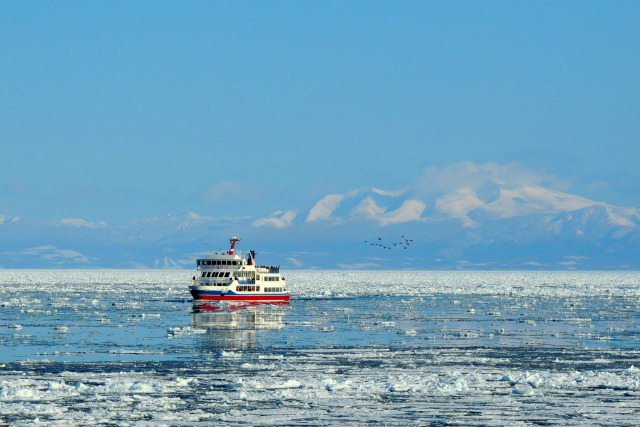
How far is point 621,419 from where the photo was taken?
25.4 metres

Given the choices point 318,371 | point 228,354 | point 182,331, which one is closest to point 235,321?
point 182,331

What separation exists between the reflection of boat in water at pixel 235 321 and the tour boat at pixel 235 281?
782mm

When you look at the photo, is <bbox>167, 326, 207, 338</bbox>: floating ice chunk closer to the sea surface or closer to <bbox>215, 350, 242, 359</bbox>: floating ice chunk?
the sea surface

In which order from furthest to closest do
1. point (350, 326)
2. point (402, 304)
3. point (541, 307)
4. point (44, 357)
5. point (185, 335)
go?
point (402, 304) < point (541, 307) < point (350, 326) < point (185, 335) < point (44, 357)

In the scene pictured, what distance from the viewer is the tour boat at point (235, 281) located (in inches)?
3307

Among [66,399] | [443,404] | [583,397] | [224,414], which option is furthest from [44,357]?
[583,397]

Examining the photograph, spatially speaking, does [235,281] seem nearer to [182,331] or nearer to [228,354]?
[182,331]

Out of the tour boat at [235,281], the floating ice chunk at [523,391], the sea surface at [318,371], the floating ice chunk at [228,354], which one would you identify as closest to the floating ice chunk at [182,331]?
the sea surface at [318,371]

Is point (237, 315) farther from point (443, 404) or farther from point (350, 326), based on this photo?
point (443, 404)

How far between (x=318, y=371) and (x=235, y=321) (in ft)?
94.2

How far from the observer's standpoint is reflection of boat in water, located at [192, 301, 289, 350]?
4746 cm

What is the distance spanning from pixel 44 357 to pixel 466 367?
641 inches

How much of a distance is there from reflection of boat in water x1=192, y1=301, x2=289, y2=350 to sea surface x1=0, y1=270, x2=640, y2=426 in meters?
0.14

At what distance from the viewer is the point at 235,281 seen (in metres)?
85.6
